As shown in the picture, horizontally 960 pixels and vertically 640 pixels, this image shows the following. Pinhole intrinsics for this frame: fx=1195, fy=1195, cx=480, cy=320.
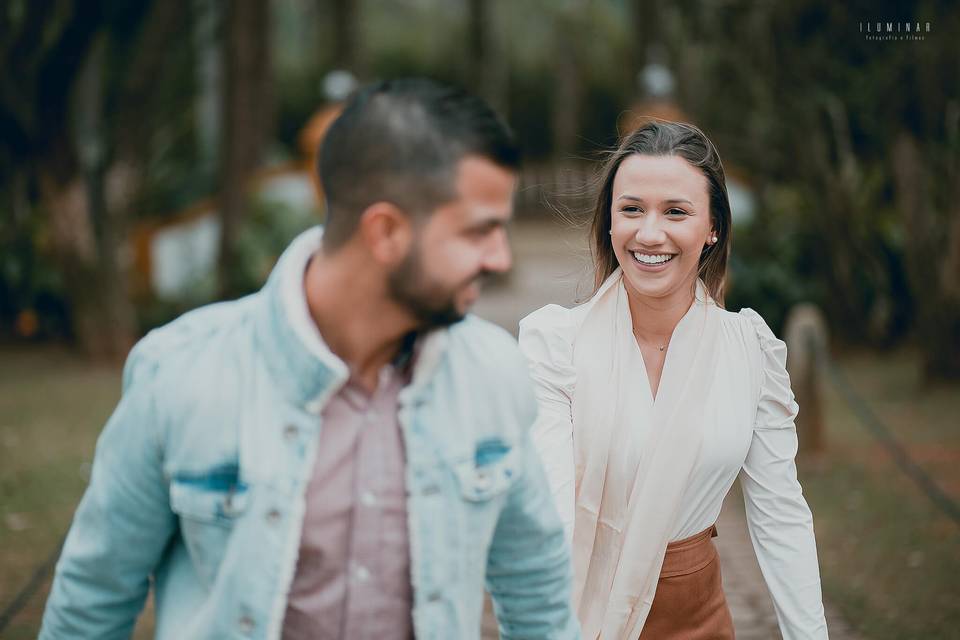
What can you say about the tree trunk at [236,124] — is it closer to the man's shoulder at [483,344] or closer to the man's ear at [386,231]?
the man's shoulder at [483,344]

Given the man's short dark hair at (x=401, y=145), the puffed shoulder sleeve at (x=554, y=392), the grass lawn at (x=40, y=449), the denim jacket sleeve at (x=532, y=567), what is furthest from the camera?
the grass lawn at (x=40, y=449)

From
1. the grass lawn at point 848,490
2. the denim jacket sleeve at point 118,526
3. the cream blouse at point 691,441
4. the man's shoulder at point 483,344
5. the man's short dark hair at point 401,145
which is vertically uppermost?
the man's short dark hair at point 401,145

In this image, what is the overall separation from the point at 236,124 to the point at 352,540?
1233 centimetres

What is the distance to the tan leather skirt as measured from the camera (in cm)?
285

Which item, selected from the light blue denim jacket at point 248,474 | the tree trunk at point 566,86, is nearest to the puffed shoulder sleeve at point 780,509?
the light blue denim jacket at point 248,474

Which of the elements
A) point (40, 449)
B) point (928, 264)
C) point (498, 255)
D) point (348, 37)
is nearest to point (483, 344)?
point (498, 255)

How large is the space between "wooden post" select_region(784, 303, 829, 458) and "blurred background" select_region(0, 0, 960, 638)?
0.02m

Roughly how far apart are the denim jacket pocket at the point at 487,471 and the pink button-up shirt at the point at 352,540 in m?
0.10

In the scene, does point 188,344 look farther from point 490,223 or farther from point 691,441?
point 691,441

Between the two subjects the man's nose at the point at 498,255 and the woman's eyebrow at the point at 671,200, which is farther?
the woman's eyebrow at the point at 671,200

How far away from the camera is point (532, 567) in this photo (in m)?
2.09

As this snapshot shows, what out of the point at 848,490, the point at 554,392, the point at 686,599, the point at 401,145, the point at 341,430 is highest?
the point at 401,145

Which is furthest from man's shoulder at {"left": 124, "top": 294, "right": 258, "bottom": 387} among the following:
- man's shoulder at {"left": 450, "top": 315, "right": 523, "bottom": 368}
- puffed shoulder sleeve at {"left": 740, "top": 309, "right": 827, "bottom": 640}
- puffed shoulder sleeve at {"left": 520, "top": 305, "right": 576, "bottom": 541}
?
puffed shoulder sleeve at {"left": 740, "top": 309, "right": 827, "bottom": 640}

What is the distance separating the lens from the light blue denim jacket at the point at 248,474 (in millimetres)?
1789
